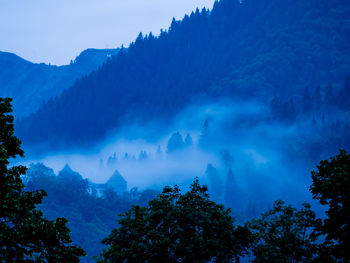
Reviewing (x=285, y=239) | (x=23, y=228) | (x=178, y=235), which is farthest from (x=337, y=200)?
(x=23, y=228)

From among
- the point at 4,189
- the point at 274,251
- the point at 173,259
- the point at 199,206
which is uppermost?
the point at 199,206

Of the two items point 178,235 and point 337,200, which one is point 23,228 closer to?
point 178,235

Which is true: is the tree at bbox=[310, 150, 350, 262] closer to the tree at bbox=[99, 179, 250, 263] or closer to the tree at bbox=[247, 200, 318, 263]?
the tree at bbox=[247, 200, 318, 263]

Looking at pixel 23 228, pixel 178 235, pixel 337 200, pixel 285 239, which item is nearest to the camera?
pixel 23 228

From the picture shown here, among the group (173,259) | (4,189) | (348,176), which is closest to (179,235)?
(173,259)

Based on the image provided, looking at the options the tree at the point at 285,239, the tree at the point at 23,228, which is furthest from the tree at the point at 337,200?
the tree at the point at 23,228

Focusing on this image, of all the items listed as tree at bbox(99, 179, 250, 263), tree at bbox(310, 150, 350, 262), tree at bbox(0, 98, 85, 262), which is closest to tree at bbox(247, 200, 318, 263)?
tree at bbox(99, 179, 250, 263)

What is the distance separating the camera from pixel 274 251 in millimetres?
38219

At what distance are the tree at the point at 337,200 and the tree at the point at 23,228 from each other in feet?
61.4

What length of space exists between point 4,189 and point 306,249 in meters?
27.5

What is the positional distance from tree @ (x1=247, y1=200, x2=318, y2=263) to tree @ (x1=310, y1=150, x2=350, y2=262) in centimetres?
435

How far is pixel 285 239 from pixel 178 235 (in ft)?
34.4

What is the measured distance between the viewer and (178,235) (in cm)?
3688

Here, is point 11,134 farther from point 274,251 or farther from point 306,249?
point 306,249
